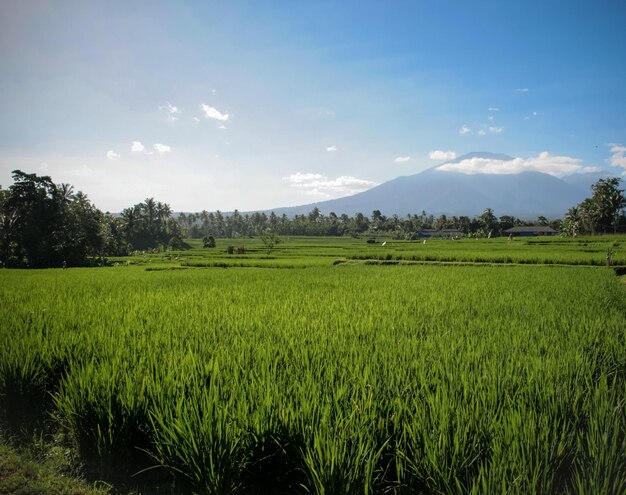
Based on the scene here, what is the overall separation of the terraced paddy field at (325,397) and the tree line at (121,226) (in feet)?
92.3

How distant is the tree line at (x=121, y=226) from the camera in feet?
98.0

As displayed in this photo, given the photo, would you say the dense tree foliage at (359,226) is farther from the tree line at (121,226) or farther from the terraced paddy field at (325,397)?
the terraced paddy field at (325,397)

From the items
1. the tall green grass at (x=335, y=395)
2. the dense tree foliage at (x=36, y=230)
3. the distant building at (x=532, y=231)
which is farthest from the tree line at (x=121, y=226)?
the tall green grass at (x=335, y=395)

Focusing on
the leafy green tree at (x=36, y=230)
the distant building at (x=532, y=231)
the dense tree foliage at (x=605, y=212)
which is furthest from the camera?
the distant building at (x=532, y=231)

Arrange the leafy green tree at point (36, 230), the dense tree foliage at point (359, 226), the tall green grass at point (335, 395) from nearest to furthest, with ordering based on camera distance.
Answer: the tall green grass at point (335, 395)
the leafy green tree at point (36, 230)
the dense tree foliage at point (359, 226)

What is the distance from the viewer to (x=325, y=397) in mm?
2945

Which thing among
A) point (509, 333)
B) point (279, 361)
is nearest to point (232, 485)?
point (279, 361)

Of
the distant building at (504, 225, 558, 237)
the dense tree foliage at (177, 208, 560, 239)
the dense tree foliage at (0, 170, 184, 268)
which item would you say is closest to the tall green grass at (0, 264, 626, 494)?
the dense tree foliage at (0, 170, 184, 268)

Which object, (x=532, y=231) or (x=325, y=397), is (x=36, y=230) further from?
(x=532, y=231)

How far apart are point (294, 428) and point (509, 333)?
4149mm

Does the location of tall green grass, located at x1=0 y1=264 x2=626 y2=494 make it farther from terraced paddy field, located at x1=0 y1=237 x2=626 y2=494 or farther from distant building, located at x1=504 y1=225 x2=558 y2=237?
distant building, located at x1=504 y1=225 x2=558 y2=237

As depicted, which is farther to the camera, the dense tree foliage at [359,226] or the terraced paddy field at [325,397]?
the dense tree foliage at [359,226]

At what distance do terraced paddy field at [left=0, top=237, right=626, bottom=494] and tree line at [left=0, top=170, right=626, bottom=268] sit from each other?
28122 millimetres

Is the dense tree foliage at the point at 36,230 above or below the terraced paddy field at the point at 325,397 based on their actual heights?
above
